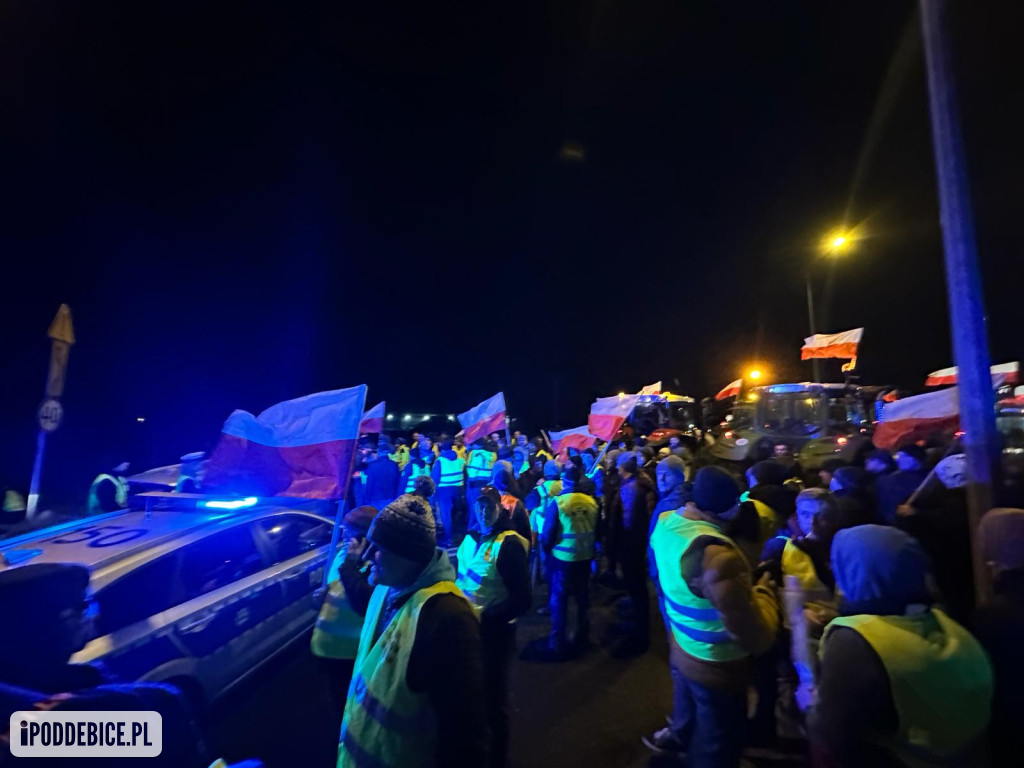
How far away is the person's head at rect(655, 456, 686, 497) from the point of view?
373 cm

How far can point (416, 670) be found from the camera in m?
1.83

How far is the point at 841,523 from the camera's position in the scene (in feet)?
11.1

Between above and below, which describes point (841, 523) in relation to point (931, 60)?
below

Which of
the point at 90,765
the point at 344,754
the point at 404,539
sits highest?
the point at 404,539

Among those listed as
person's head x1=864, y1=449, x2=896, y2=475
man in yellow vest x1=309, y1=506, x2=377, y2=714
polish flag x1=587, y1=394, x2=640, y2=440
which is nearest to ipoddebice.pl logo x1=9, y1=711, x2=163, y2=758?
man in yellow vest x1=309, y1=506, x2=377, y2=714

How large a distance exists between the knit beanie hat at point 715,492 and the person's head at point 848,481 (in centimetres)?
217

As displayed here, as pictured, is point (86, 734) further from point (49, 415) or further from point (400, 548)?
point (49, 415)

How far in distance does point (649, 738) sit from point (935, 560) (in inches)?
91.1

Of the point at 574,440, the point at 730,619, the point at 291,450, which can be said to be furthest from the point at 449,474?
the point at 730,619

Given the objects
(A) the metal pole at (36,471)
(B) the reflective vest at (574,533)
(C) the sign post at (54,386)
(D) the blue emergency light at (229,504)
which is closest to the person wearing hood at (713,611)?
(B) the reflective vest at (574,533)

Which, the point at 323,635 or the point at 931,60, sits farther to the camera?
the point at 931,60

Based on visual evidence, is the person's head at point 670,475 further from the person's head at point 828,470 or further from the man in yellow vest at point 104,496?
the man in yellow vest at point 104,496

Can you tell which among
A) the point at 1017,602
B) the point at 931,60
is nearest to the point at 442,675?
the point at 1017,602

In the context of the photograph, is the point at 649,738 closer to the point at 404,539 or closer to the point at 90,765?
the point at 404,539
